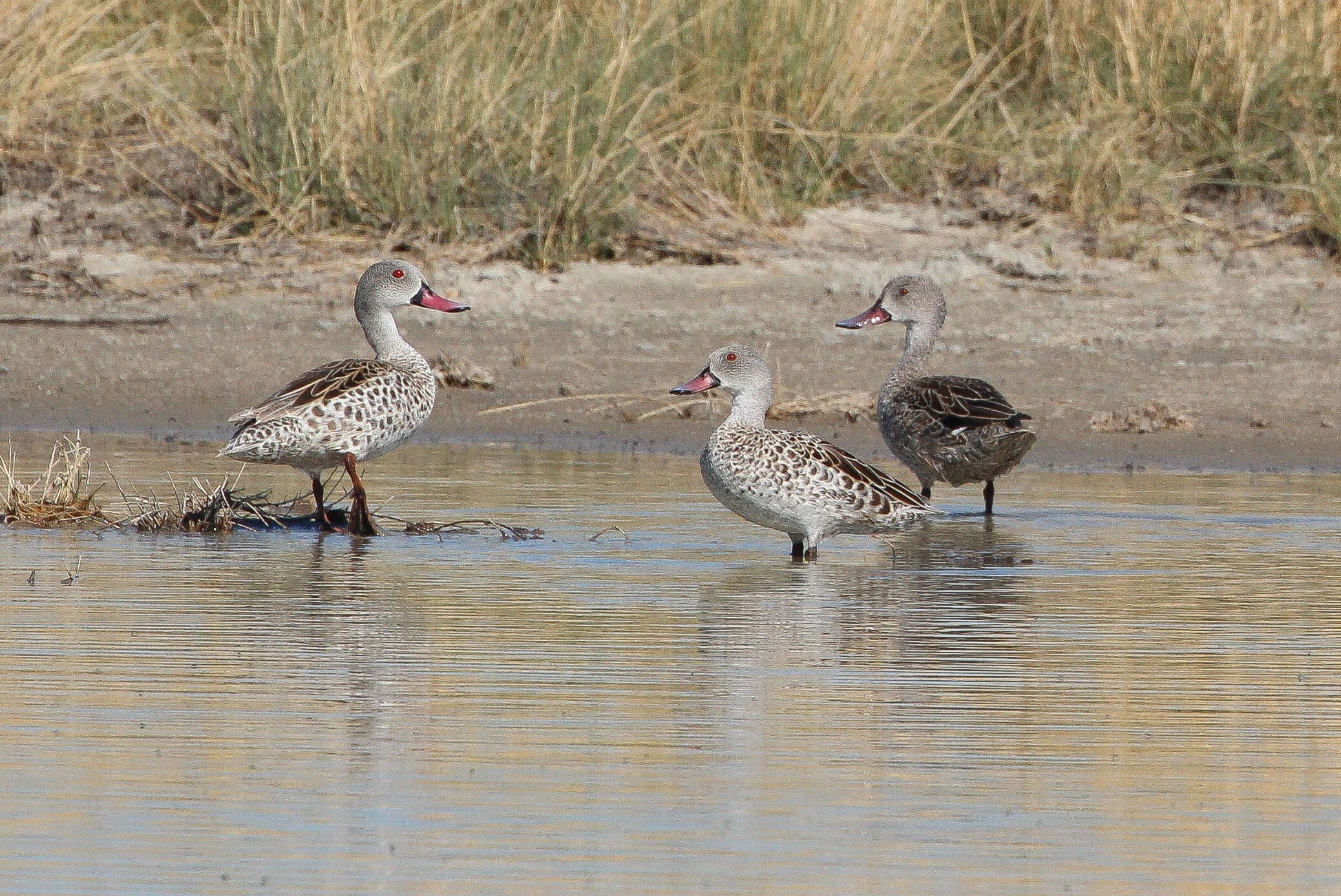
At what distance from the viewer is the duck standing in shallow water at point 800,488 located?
29.3ft

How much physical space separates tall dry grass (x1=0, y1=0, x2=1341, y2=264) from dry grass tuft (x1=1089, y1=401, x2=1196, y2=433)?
304cm

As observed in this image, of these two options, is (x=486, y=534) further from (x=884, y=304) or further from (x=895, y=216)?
(x=895, y=216)

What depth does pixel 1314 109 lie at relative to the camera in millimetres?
15820

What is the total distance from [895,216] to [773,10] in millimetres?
1479

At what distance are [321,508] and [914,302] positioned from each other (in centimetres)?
362

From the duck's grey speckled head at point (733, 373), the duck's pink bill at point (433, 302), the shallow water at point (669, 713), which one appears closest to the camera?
the shallow water at point (669, 713)

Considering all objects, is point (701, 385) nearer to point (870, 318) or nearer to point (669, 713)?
point (870, 318)

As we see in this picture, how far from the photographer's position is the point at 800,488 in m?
8.94

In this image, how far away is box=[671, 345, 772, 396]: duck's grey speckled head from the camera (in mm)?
9828

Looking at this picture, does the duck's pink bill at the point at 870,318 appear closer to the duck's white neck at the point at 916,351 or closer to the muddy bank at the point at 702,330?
the duck's white neck at the point at 916,351

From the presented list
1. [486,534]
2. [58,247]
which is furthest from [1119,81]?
[486,534]

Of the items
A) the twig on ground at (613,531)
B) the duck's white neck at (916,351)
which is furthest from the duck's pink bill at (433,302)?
the duck's white neck at (916,351)

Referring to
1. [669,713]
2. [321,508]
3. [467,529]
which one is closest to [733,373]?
[467,529]

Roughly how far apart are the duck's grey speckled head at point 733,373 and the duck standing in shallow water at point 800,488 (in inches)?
12.4
